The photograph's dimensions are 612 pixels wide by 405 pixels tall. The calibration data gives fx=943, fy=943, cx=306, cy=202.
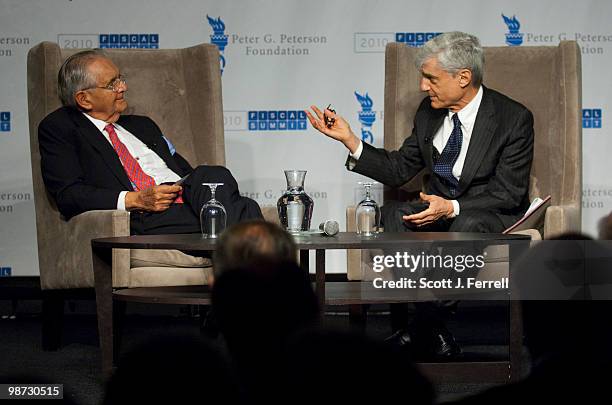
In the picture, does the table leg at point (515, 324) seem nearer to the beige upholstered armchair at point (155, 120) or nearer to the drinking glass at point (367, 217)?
the drinking glass at point (367, 217)

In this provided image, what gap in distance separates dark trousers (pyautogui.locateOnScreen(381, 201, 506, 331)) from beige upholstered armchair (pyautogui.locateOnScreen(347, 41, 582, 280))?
17.0 inches

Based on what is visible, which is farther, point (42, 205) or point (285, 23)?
point (285, 23)

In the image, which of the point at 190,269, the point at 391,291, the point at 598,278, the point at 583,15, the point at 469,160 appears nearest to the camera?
the point at 391,291

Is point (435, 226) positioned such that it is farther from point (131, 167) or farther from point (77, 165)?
point (77, 165)

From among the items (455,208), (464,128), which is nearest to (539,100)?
(464,128)

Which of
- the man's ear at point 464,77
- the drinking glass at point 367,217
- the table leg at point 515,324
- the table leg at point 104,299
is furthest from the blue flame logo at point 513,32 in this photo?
the table leg at point 104,299

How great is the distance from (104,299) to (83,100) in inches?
38.7

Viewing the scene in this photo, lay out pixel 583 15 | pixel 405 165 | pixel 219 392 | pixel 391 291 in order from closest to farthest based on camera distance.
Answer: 1. pixel 219 392
2. pixel 391 291
3. pixel 405 165
4. pixel 583 15

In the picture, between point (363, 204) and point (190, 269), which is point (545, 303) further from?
point (190, 269)

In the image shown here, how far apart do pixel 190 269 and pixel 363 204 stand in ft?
2.19

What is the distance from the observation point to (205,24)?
4.81m

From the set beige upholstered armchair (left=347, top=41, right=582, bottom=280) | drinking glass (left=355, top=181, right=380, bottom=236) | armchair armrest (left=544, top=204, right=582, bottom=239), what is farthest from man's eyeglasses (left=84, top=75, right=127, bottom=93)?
armchair armrest (left=544, top=204, right=582, bottom=239)

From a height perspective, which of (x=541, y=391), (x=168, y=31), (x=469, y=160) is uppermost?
(x=168, y=31)

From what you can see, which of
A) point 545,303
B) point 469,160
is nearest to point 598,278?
point 545,303
